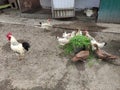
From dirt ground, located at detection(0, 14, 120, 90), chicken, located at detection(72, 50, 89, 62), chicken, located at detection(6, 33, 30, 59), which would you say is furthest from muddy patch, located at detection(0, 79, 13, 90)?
chicken, located at detection(72, 50, 89, 62)

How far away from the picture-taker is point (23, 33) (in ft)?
26.9

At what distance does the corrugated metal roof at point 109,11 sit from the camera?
→ 8.63 metres

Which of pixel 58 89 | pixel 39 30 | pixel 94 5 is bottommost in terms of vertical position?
pixel 58 89

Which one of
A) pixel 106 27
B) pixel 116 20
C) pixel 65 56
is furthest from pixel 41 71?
pixel 116 20

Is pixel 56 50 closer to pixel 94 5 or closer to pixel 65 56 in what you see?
pixel 65 56

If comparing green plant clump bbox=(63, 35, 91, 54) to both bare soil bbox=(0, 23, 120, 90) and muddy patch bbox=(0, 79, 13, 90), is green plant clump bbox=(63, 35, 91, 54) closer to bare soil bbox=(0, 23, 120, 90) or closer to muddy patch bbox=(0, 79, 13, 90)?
bare soil bbox=(0, 23, 120, 90)

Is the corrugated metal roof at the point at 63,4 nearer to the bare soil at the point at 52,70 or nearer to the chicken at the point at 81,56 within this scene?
the bare soil at the point at 52,70

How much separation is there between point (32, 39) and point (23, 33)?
2.27 feet

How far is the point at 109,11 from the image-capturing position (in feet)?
28.9

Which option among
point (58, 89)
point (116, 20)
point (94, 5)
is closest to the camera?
point (58, 89)

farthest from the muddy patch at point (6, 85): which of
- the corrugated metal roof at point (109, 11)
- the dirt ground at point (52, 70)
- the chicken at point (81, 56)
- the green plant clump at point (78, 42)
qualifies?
the corrugated metal roof at point (109, 11)

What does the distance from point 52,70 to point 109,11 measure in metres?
4.38

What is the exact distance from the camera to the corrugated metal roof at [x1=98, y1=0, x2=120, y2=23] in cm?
863

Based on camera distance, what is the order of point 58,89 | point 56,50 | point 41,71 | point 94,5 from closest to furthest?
1. point 58,89
2. point 41,71
3. point 56,50
4. point 94,5
